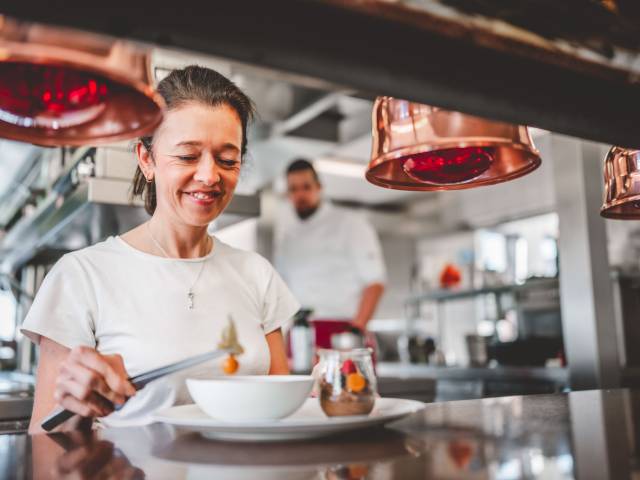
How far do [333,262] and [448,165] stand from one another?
2608mm

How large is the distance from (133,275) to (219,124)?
1.18 feet

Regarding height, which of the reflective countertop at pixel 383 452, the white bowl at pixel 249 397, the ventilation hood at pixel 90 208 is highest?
the ventilation hood at pixel 90 208

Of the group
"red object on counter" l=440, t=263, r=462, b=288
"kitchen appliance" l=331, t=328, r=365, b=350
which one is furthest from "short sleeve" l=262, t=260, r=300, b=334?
"red object on counter" l=440, t=263, r=462, b=288

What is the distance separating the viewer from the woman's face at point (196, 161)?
1291 mm

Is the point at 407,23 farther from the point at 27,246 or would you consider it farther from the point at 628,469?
the point at 27,246

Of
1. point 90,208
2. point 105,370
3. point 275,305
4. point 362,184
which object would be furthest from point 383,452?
point 362,184

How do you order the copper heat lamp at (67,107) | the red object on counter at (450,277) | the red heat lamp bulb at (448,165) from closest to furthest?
1. the copper heat lamp at (67,107)
2. the red heat lamp bulb at (448,165)
3. the red object on counter at (450,277)

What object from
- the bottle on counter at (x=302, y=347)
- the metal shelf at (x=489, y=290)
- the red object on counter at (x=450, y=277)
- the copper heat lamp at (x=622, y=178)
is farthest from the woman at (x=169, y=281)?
the red object on counter at (x=450, y=277)

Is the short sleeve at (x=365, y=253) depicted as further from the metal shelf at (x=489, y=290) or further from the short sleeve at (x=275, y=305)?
the short sleeve at (x=275, y=305)

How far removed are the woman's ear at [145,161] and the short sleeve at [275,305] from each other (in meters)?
0.37

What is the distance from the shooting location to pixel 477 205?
275 inches

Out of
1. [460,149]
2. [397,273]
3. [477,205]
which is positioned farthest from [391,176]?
[397,273]

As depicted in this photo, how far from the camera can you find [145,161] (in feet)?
4.64

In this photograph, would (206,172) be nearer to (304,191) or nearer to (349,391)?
(349,391)
